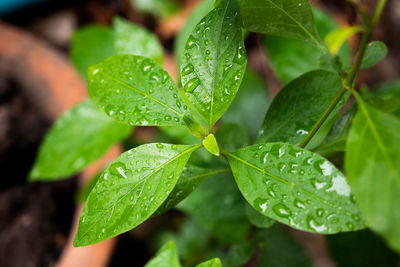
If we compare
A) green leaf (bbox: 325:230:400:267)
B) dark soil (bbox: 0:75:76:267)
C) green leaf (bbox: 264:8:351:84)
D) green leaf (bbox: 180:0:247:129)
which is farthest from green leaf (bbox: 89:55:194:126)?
dark soil (bbox: 0:75:76:267)

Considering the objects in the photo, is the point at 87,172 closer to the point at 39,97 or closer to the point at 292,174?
the point at 39,97

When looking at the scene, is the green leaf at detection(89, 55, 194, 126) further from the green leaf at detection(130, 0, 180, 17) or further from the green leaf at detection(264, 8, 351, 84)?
the green leaf at detection(130, 0, 180, 17)

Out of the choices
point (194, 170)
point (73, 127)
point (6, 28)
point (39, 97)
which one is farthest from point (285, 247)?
point (6, 28)

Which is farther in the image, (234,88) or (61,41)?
(61,41)

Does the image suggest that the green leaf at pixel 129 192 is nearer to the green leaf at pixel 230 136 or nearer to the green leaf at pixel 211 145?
the green leaf at pixel 211 145

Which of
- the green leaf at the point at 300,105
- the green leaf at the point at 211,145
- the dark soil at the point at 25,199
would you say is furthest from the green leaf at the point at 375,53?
the dark soil at the point at 25,199

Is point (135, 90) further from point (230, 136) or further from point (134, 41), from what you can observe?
point (134, 41)
